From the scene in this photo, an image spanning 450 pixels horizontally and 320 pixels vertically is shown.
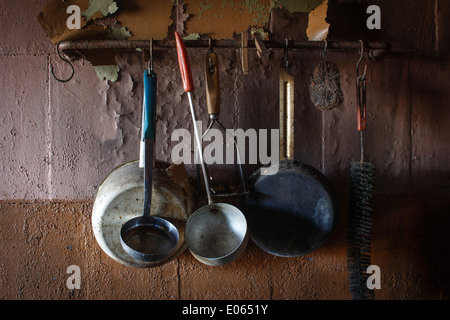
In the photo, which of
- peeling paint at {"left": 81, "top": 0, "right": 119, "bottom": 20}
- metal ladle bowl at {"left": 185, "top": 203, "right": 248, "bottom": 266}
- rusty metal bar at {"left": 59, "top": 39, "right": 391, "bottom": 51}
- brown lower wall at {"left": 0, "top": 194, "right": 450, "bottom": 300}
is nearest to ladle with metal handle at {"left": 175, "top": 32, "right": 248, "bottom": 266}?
metal ladle bowl at {"left": 185, "top": 203, "right": 248, "bottom": 266}

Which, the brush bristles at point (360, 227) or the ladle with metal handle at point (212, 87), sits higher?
the ladle with metal handle at point (212, 87)

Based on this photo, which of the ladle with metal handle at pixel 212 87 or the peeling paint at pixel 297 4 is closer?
the ladle with metal handle at pixel 212 87

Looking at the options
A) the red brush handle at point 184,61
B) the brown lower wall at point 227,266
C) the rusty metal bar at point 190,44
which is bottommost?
the brown lower wall at point 227,266

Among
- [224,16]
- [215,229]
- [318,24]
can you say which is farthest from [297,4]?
[215,229]

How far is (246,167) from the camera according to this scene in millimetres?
998

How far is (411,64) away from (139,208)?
0.95 metres

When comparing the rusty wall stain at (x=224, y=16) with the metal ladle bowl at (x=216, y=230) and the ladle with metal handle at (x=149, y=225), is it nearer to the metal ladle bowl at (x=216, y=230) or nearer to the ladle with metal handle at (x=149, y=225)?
the ladle with metal handle at (x=149, y=225)

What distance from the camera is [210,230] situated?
3.00 feet

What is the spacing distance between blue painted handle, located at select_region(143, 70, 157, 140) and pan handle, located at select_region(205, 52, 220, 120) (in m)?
0.15

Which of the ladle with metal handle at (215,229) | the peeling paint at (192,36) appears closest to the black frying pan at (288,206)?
the ladle with metal handle at (215,229)

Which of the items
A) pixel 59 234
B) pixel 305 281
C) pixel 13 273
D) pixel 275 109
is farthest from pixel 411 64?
pixel 13 273

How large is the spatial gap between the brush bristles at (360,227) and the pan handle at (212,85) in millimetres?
447

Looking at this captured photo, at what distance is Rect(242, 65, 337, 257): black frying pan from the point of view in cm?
92

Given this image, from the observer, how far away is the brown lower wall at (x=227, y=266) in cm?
100
